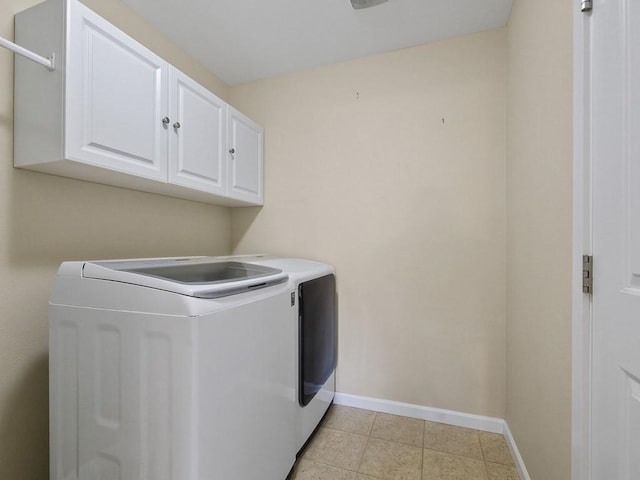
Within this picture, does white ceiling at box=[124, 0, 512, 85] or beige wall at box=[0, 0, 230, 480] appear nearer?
beige wall at box=[0, 0, 230, 480]

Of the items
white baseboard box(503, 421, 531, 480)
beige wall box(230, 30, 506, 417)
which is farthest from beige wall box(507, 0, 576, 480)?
beige wall box(230, 30, 506, 417)

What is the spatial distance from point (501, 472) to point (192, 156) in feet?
7.96

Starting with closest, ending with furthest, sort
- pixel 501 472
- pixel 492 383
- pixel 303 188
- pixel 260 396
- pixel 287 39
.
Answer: pixel 260 396
pixel 501 472
pixel 492 383
pixel 287 39
pixel 303 188

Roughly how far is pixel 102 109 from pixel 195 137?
543 millimetres

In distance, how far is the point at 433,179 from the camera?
1937 millimetres

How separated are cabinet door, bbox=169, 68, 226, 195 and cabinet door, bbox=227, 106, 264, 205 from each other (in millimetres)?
81

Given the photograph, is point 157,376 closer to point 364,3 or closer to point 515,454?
point 515,454

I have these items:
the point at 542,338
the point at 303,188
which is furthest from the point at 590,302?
the point at 303,188

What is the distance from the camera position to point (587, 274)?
0.86 metres

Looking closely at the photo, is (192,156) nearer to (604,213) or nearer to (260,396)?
(260,396)

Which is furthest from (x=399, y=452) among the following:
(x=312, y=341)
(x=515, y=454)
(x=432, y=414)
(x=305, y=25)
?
(x=305, y=25)

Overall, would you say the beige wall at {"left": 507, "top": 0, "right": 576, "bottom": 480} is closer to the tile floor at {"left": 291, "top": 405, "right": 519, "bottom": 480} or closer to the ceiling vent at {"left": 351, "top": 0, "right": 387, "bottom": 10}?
the tile floor at {"left": 291, "top": 405, "right": 519, "bottom": 480}

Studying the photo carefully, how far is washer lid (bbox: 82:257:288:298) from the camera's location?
0.90 m

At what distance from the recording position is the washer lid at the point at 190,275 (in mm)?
903
